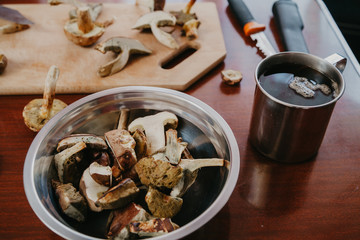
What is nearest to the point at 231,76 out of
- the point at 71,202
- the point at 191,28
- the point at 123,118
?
the point at 191,28

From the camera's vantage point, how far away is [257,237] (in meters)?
0.63

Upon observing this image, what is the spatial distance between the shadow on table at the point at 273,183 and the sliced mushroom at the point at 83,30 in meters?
0.57

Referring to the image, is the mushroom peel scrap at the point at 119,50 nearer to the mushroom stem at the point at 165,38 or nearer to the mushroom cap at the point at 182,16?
the mushroom stem at the point at 165,38

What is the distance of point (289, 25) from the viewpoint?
1.06 metres

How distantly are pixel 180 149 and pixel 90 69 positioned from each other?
16.9 inches

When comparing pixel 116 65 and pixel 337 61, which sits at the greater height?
pixel 337 61

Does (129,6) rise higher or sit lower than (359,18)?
higher

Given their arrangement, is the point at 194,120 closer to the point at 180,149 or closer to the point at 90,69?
the point at 180,149

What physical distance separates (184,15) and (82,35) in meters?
0.33

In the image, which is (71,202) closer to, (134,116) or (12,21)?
(134,116)

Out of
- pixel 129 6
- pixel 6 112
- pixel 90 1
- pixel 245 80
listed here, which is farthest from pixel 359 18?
pixel 6 112

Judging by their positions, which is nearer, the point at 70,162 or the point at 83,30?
the point at 70,162

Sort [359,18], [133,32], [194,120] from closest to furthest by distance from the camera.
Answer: [194,120]
[133,32]
[359,18]

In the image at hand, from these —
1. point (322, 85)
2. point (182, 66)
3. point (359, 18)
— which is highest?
point (322, 85)
